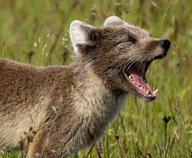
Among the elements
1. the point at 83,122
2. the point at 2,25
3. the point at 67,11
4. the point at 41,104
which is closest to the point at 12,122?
the point at 41,104

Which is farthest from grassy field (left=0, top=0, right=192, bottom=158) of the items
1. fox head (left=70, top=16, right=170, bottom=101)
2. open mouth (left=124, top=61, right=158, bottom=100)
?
fox head (left=70, top=16, right=170, bottom=101)

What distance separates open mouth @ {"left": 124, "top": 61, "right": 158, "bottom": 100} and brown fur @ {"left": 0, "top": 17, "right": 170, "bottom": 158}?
8 centimetres

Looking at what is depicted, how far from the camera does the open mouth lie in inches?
201

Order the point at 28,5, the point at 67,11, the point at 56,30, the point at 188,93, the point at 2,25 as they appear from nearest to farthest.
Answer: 1. the point at 188,93
2. the point at 56,30
3. the point at 67,11
4. the point at 2,25
5. the point at 28,5

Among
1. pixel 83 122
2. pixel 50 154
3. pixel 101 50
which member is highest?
pixel 101 50

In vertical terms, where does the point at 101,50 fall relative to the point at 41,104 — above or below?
above

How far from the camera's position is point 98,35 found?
5.39m

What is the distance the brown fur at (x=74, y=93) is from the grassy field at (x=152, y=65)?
0.89ft

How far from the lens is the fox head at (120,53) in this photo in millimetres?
5121

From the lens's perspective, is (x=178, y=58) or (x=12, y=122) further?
(x=178, y=58)

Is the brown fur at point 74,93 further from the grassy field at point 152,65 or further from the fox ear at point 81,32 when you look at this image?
the grassy field at point 152,65

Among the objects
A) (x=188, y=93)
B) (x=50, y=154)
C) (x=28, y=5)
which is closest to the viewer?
(x=50, y=154)

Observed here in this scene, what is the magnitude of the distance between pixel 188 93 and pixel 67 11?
111 inches

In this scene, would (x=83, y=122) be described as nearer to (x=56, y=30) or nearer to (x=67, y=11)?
(x=56, y=30)
